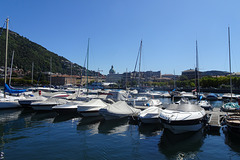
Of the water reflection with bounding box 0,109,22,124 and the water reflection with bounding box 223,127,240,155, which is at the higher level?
the water reflection with bounding box 0,109,22,124

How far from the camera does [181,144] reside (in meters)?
A: 15.6

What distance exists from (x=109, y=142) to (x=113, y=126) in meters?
5.89

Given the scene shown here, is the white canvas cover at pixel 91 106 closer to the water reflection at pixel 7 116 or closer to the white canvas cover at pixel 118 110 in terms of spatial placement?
the white canvas cover at pixel 118 110

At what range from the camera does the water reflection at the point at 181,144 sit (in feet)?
44.8

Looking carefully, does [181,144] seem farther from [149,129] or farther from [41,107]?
[41,107]

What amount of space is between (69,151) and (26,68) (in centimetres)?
20222

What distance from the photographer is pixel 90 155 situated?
13.1 metres

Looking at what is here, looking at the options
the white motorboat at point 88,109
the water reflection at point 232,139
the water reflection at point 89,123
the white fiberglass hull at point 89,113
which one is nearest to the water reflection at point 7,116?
the white motorboat at point 88,109

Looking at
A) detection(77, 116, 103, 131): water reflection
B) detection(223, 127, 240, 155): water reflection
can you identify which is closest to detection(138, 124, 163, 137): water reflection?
detection(77, 116, 103, 131): water reflection

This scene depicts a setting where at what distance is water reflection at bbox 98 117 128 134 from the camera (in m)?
19.8

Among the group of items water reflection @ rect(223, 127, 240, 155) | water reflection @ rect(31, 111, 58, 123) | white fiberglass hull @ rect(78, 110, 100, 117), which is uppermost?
white fiberglass hull @ rect(78, 110, 100, 117)

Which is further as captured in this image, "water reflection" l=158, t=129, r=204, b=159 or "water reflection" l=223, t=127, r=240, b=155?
"water reflection" l=223, t=127, r=240, b=155

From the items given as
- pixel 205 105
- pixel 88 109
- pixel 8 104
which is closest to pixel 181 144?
pixel 88 109

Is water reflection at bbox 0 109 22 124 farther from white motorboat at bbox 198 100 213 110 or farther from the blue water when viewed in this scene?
white motorboat at bbox 198 100 213 110
